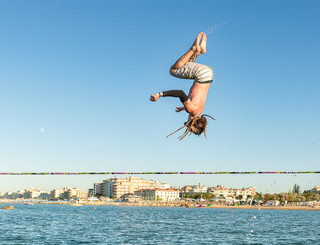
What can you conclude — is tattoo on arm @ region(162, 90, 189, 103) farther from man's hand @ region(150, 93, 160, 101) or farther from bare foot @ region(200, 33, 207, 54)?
bare foot @ region(200, 33, 207, 54)

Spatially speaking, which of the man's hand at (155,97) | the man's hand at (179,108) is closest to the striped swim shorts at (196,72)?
the man's hand at (155,97)

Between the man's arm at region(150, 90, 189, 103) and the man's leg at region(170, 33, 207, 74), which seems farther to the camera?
the man's leg at region(170, 33, 207, 74)

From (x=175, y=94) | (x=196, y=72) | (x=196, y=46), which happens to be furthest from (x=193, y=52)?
(x=175, y=94)

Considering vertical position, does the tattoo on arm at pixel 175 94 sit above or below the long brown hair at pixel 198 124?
above

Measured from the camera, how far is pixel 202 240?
46406 mm

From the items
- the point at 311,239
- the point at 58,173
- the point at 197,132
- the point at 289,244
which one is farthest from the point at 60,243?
the point at 197,132

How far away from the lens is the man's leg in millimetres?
5234

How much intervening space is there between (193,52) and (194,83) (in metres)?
0.43

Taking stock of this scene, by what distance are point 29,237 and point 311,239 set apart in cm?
3602

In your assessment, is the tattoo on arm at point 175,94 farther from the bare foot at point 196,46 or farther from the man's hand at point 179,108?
the bare foot at point 196,46

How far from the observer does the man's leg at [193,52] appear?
5234 mm

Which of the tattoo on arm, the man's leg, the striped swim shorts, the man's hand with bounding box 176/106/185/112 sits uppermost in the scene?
the man's leg

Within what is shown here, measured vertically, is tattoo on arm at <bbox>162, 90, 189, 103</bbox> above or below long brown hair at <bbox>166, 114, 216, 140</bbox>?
above

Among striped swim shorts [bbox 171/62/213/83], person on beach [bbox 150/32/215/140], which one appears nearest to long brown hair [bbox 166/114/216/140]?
person on beach [bbox 150/32/215/140]
